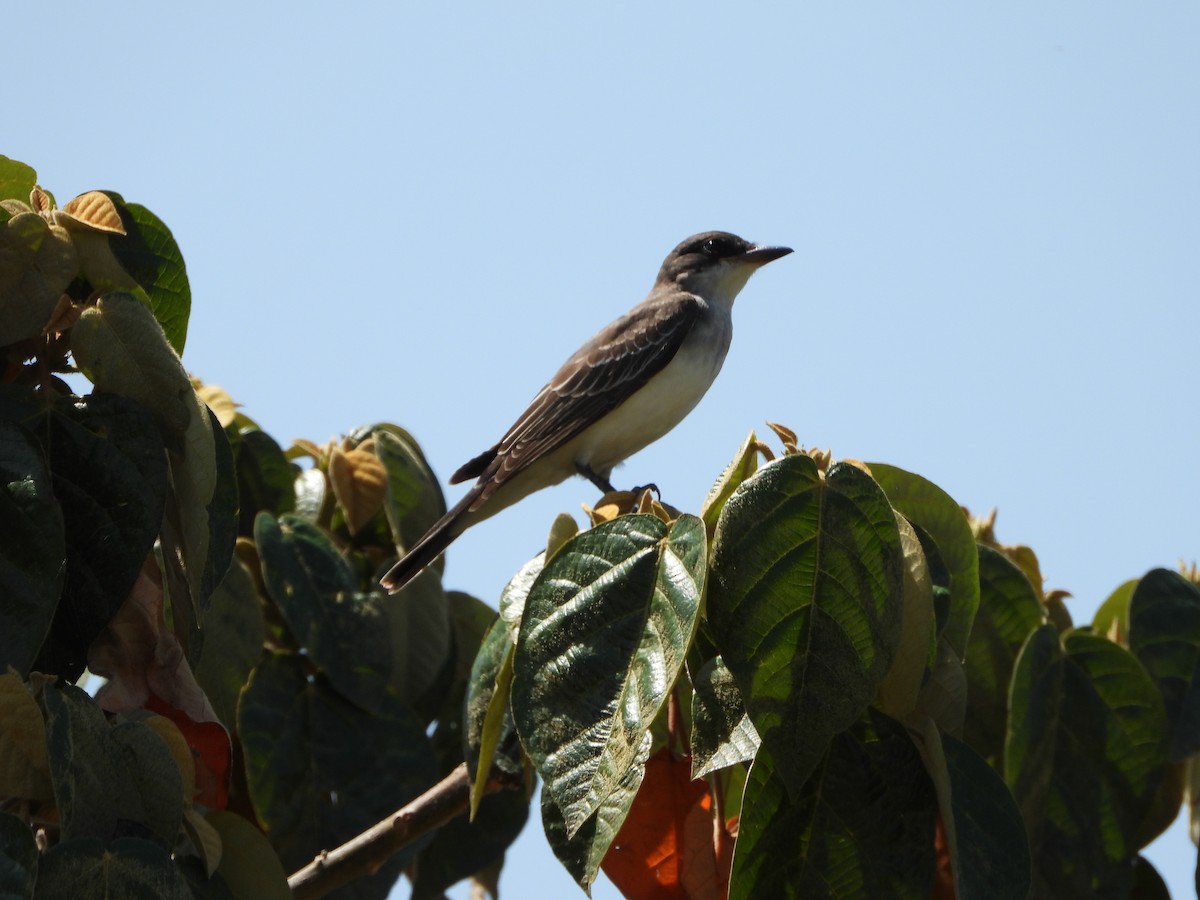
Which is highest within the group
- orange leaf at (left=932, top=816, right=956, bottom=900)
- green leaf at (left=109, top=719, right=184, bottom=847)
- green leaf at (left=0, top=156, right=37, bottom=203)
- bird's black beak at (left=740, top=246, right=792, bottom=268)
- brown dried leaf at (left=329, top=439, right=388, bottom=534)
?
bird's black beak at (left=740, top=246, right=792, bottom=268)

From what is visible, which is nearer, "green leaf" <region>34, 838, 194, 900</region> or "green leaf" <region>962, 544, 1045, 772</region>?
"green leaf" <region>34, 838, 194, 900</region>

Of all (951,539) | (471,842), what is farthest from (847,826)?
(471,842)

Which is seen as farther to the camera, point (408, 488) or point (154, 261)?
point (408, 488)

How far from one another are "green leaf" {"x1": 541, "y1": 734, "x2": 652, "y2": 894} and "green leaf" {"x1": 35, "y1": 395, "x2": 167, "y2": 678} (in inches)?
30.6

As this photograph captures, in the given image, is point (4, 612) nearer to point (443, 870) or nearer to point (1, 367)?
point (1, 367)

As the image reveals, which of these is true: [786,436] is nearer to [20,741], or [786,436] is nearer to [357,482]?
[20,741]

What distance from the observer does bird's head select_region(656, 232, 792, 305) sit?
303 inches

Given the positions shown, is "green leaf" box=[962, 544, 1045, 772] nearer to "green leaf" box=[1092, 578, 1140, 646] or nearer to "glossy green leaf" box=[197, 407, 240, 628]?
"green leaf" box=[1092, 578, 1140, 646]

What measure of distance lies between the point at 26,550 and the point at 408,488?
2.57 metres

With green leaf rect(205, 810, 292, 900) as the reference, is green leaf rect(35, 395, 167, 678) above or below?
above

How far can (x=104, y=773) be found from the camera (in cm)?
207

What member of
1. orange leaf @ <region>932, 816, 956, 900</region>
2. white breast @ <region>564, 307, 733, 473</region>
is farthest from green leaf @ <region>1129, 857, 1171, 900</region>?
white breast @ <region>564, 307, 733, 473</region>

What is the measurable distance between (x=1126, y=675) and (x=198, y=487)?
229 cm

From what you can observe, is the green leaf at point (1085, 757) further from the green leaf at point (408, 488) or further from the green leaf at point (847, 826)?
the green leaf at point (408, 488)
